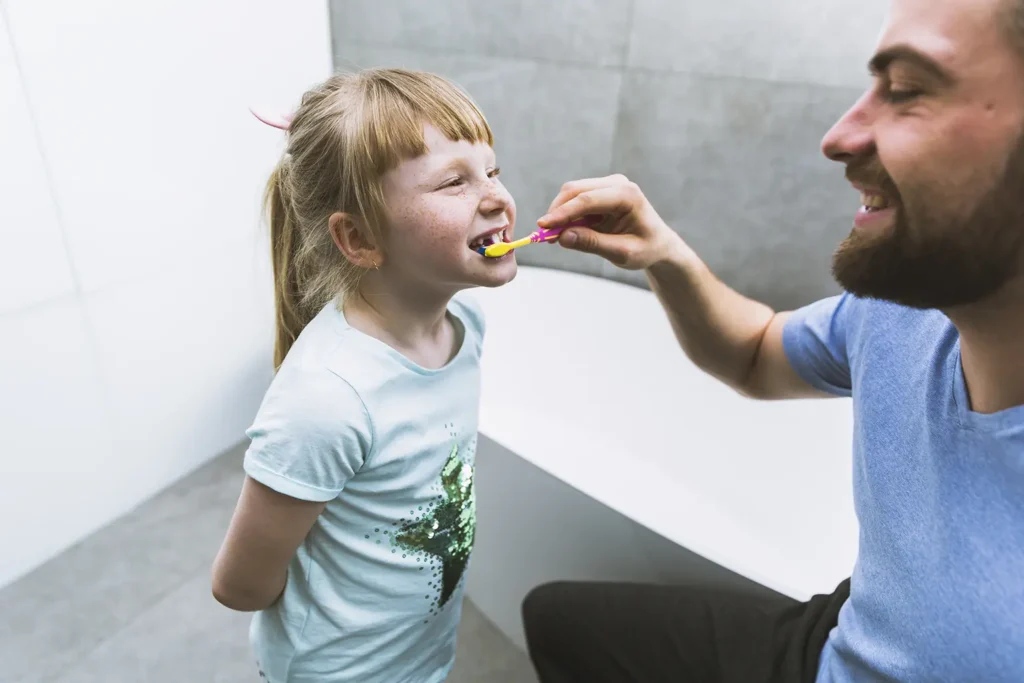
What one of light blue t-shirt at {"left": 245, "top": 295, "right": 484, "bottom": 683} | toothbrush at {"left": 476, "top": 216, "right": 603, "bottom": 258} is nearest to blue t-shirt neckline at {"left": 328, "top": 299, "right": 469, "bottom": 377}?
light blue t-shirt at {"left": 245, "top": 295, "right": 484, "bottom": 683}

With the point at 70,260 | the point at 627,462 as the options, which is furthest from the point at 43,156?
the point at 627,462

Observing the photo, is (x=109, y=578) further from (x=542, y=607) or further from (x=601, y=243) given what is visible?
(x=601, y=243)

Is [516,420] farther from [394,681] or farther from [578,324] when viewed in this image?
[394,681]

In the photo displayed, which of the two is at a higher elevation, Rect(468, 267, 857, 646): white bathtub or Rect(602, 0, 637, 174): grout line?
Rect(602, 0, 637, 174): grout line

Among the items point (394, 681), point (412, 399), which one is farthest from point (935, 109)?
point (394, 681)

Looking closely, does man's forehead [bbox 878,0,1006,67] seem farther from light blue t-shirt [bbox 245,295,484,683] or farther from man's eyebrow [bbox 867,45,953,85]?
light blue t-shirt [bbox 245,295,484,683]

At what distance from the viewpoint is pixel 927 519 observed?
60 cm

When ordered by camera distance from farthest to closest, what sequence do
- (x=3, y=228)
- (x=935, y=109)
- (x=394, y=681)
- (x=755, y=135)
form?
(x=755, y=135), (x=3, y=228), (x=394, y=681), (x=935, y=109)

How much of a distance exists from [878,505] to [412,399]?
0.45 metres

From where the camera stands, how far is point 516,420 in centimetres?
175

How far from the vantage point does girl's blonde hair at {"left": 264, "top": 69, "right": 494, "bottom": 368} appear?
605 millimetres

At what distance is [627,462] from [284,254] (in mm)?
1126

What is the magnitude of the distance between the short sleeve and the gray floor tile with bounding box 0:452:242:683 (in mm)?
891

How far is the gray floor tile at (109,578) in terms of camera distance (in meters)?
1.19
